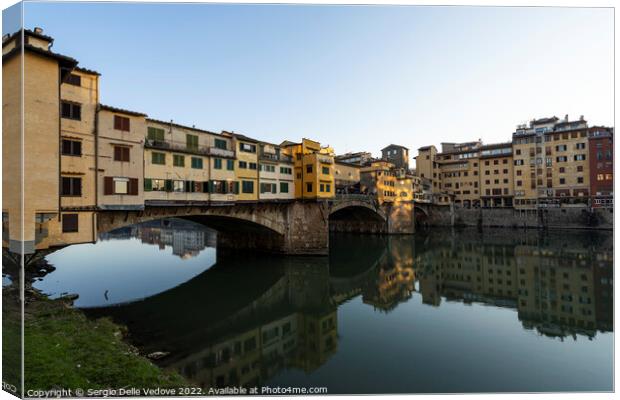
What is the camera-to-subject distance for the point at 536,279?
30.1m

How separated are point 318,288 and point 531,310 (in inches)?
599

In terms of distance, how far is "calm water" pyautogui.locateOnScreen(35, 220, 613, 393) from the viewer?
1274 centimetres

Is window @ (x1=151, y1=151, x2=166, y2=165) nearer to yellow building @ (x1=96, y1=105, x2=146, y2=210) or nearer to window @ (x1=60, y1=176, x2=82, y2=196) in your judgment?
yellow building @ (x1=96, y1=105, x2=146, y2=210)

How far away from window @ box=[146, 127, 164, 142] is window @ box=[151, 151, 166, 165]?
1249mm

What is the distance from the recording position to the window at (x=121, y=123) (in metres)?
19.8

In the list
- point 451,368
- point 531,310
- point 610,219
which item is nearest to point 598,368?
point 451,368

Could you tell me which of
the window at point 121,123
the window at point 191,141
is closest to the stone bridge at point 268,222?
the window at point 191,141

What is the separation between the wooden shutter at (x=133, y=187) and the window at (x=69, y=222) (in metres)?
4.36

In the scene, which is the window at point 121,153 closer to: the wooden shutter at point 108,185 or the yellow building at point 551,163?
the wooden shutter at point 108,185

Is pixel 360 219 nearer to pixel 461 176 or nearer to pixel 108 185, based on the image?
pixel 461 176

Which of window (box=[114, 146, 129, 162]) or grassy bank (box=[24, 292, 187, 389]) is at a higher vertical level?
window (box=[114, 146, 129, 162])

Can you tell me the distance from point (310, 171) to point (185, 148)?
16.0m

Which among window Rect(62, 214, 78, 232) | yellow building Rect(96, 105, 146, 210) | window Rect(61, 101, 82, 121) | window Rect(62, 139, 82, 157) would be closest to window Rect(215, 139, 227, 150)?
yellow building Rect(96, 105, 146, 210)

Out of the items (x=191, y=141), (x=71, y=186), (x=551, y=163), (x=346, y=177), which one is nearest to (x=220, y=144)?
(x=191, y=141)
